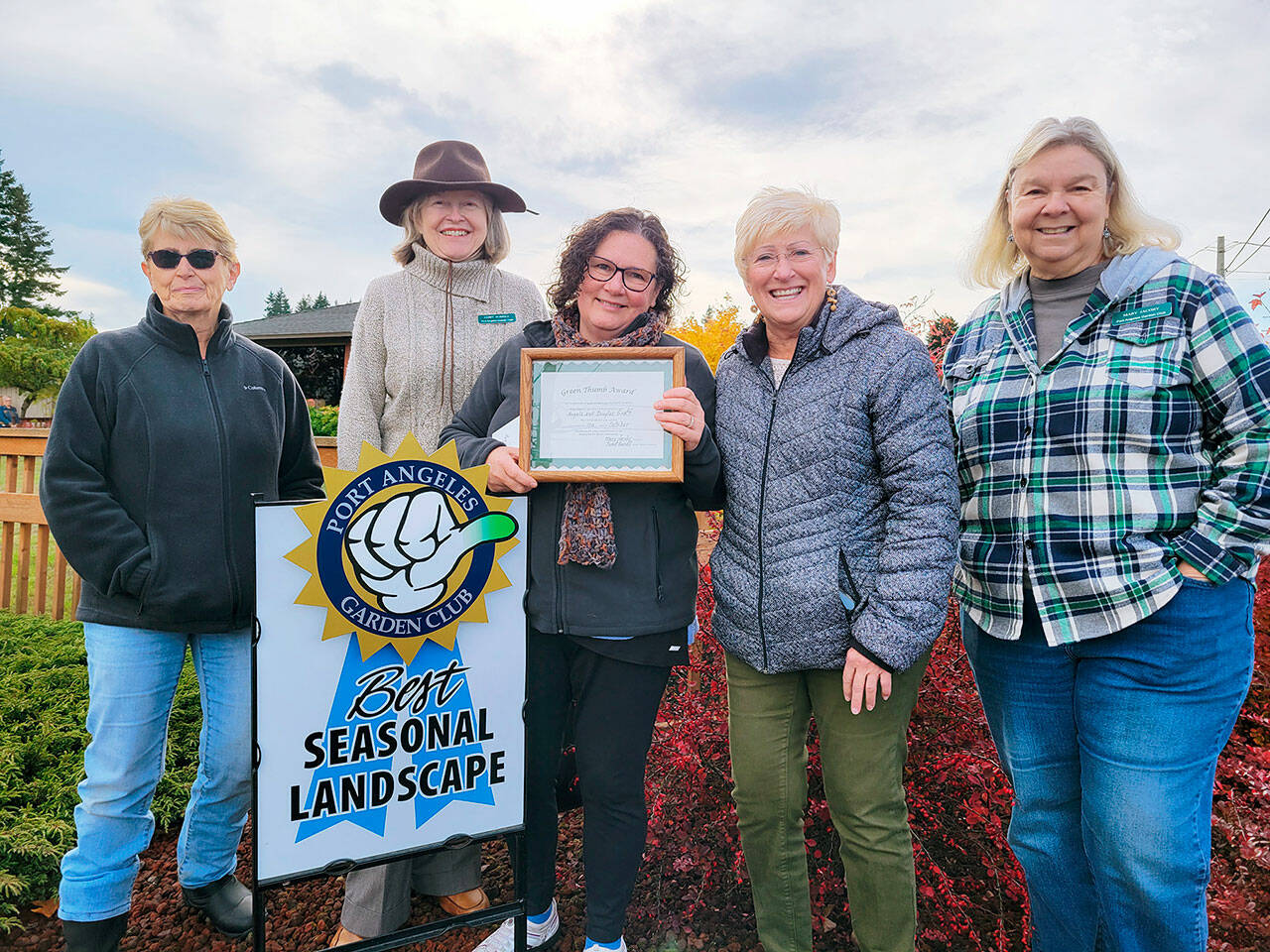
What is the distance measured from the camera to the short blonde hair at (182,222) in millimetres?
2377

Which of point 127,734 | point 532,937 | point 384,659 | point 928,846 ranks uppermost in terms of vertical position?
point 384,659

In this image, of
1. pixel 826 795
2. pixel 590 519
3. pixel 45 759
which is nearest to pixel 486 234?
pixel 590 519

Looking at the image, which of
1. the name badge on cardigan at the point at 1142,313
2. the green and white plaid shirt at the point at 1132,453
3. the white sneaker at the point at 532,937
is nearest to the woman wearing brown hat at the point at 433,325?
the white sneaker at the point at 532,937

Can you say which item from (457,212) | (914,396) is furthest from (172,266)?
(914,396)

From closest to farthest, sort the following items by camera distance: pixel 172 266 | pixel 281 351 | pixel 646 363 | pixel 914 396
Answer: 1. pixel 914 396
2. pixel 646 363
3. pixel 172 266
4. pixel 281 351

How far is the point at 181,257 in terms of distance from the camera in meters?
2.41

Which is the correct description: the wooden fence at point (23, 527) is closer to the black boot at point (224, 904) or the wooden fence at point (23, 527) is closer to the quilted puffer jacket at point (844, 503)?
the black boot at point (224, 904)

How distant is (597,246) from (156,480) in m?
1.57

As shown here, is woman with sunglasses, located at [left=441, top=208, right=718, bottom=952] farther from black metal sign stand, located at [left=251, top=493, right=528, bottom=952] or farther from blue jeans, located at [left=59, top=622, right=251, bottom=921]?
blue jeans, located at [left=59, top=622, right=251, bottom=921]

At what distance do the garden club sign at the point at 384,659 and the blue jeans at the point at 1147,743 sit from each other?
5.01 ft

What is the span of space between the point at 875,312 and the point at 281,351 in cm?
2151

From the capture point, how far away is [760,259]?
7.00ft

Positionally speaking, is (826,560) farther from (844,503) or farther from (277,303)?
(277,303)

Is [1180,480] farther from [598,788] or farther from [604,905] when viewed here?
[604,905]
